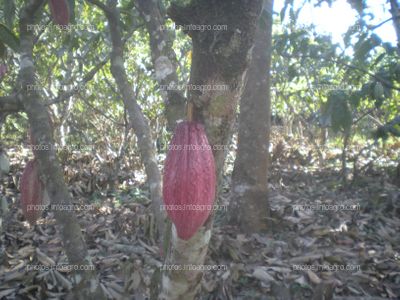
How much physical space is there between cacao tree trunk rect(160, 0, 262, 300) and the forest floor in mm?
833

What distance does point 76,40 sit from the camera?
252 cm

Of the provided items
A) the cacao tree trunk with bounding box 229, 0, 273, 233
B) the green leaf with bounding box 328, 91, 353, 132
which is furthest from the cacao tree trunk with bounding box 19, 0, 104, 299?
the green leaf with bounding box 328, 91, 353, 132

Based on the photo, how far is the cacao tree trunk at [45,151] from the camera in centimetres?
113

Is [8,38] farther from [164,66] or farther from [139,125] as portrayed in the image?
[139,125]

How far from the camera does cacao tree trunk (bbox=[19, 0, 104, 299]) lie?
44.4 inches

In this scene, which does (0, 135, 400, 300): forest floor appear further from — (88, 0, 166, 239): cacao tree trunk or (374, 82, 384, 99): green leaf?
(374, 82, 384, 99): green leaf

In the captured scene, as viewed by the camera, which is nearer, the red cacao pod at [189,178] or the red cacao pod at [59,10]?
the red cacao pod at [189,178]

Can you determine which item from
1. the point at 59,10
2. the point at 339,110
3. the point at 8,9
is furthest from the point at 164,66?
the point at 339,110

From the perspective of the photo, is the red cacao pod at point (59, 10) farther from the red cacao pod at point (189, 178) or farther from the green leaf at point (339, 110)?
the green leaf at point (339, 110)

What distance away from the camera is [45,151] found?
1.14m

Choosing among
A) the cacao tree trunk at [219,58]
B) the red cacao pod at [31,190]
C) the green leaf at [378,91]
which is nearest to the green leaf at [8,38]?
the red cacao pod at [31,190]

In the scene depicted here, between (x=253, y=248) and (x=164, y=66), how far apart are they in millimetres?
1468

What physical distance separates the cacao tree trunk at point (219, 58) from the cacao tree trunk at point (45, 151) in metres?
0.54

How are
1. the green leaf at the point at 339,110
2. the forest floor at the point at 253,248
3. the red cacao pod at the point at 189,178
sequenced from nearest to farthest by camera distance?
the red cacao pod at the point at 189,178 → the forest floor at the point at 253,248 → the green leaf at the point at 339,110
